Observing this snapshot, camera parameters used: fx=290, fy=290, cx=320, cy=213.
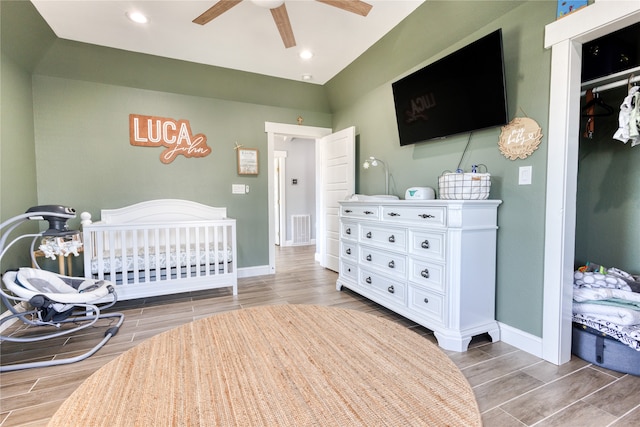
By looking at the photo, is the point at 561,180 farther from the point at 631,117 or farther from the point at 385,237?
the point at 385,237

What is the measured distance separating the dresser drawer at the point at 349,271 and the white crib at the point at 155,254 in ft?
4.01

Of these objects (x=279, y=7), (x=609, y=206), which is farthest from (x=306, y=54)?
(x=609, y=206)

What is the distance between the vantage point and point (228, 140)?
3898mm

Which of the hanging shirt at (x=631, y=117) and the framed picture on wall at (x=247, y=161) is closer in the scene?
the hanging shirt at (x=631, y=117)

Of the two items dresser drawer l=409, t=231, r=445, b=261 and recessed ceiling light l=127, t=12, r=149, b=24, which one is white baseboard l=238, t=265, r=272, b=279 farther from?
recessed ceiling light l=127, t=12, r=149, b=24

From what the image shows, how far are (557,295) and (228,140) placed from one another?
374cm

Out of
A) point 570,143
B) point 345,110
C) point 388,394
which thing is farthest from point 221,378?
point 345,110

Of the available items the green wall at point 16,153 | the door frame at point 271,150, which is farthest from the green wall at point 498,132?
the green wall at point 16,153

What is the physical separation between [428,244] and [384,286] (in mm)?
678

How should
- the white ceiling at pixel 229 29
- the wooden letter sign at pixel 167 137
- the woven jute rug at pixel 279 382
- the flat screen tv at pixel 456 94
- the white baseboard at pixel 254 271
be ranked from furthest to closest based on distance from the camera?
1. the white baseboard at pixel 254 271
2. the wooden letter sign at pixel 167 137
3. the white ceiling at pixel 229 29
4. the flat screen tv at pixel 456 94
5. the woven jute rug at pixel 279 382

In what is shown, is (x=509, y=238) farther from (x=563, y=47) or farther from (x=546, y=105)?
(x=563, y=47)

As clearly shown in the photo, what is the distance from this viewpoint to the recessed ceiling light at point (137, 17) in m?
2.51

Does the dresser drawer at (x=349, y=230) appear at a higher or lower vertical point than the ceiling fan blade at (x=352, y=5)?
lower

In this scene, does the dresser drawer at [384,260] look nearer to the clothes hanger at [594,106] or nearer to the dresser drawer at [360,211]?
the dresser drawer at [360,211]
